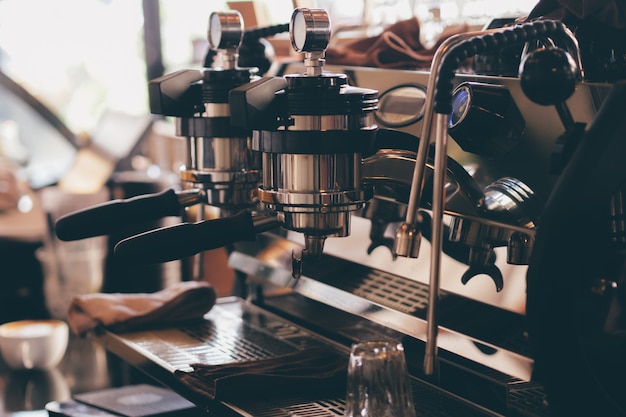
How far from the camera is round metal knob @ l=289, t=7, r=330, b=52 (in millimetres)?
884

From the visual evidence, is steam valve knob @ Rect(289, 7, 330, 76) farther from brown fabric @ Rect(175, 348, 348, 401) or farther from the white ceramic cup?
the white ceramic cup

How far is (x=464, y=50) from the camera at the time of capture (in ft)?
2.43

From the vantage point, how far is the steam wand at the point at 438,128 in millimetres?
738

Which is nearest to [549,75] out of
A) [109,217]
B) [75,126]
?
[109,217]

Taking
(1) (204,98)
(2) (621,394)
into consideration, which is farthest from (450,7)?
(2) (621,394)

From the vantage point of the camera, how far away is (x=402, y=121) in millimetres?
1152

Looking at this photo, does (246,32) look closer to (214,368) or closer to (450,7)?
(450,7)

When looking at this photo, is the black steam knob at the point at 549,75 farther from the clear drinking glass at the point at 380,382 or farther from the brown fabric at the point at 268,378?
the brown fabric at the point at 268,378

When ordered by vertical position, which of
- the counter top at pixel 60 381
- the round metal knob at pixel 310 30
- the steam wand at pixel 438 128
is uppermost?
the round metal knob at pixel 310 30

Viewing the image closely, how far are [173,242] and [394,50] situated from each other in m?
0.57

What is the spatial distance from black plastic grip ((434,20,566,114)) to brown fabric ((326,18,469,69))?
0.52 metres

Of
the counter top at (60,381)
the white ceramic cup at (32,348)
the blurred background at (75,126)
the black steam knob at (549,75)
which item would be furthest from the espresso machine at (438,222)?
the blurred background at (75,126)

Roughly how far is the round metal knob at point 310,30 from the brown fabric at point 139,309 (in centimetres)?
52

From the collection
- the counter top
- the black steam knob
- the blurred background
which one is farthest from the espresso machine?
the blurred background
